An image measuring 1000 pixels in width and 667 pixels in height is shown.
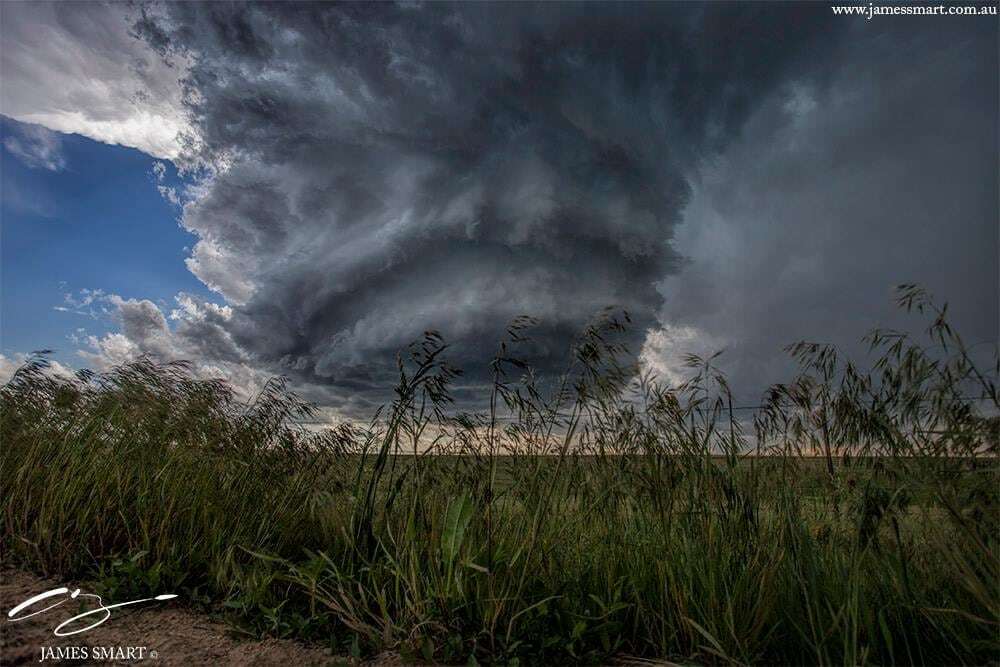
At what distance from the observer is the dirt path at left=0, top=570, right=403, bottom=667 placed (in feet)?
8.80

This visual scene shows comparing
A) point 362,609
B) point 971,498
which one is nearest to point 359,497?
point 362,609

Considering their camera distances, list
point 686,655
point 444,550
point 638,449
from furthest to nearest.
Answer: point 638,449 < point 444,550 < point 686,655

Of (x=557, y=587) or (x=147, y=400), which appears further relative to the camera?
(x=147, y=400)

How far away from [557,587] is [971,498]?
1.93 m

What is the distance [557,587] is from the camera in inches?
117

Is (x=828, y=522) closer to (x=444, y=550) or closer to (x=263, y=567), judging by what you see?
(x=444, y=550)
